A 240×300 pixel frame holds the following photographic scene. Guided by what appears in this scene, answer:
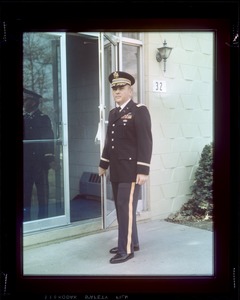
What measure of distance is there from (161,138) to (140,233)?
1194mm

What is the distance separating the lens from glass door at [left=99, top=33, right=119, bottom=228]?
3539 millimetres

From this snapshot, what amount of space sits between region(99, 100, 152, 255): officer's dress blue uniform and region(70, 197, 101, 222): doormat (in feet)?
3.11

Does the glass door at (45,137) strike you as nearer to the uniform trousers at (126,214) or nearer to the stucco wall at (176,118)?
the uniform trousers at (126,214)

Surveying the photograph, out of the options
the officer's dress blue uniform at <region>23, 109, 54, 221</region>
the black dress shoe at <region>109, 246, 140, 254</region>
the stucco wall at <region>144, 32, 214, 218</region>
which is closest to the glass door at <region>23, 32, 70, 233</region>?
the officer's dress blue uniform at <region>23, 109, 54, 221</region>

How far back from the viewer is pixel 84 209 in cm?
416

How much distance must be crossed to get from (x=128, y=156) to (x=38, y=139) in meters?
1.01

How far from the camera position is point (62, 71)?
11.9 ft

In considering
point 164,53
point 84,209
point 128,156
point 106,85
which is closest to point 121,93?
point 128,156

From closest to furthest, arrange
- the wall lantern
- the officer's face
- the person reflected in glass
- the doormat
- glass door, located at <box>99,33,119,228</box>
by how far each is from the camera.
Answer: the officer's face < the person reflected in glass < glass door, located at <box>99,33,119,228</box> < the doormat < the wall lantern

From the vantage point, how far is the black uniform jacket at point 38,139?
3260mm

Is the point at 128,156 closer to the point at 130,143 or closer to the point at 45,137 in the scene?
the point at 130,143

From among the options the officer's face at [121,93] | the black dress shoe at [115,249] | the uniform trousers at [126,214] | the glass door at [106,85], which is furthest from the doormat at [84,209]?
the officer's face at [121,93]

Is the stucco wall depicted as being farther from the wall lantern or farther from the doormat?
the doormat

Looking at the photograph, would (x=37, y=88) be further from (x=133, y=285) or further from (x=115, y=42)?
(x=133, y=285)
